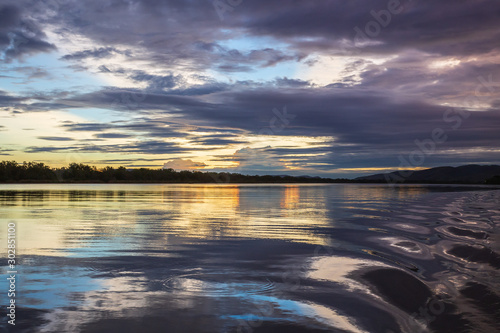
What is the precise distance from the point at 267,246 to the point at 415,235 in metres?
7.53

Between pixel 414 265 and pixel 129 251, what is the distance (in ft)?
28.5

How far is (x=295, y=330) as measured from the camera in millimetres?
6719

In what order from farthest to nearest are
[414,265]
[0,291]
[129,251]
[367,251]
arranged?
1. [367,251]
2. [129,251]
3. [414,265]
4. [0,291]

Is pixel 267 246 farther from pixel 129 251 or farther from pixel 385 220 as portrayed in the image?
pixel 385 220

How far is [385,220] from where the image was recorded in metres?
25.1

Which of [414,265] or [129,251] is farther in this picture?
[129,251]

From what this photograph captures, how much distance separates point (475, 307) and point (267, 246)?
761cm

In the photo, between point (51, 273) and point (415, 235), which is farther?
point (415, 235)

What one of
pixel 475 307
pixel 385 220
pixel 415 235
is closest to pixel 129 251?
pixel 475 307

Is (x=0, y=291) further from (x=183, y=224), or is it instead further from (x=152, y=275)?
(x=183, y=224)

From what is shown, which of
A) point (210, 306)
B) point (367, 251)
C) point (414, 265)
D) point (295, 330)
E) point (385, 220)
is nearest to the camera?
point (295, 330)

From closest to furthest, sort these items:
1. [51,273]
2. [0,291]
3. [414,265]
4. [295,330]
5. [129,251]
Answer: [295,330] → [0,291] → [51,273] → [414,265] → [129,251]

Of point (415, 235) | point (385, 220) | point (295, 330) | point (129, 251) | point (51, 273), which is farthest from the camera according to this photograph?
point (385, 220)

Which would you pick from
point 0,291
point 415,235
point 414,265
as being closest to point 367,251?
point 414,265
